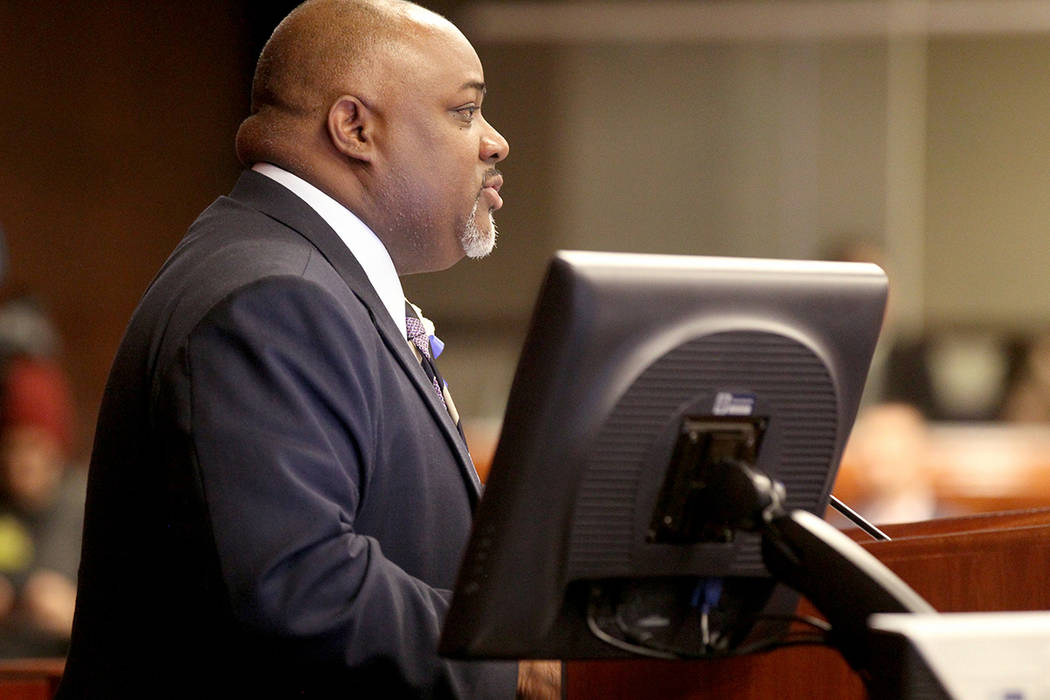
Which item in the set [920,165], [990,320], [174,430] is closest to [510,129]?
[920,165]

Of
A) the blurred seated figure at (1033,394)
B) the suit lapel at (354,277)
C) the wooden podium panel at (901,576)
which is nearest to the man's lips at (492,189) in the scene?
the suit lapel at (354,277)

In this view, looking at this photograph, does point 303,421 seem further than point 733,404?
Yes

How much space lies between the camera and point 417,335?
1.59 m

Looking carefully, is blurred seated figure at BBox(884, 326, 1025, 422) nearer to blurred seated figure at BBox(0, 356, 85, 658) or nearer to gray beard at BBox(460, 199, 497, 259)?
blurred seated figure at BBox(0, 356, 85, 658)

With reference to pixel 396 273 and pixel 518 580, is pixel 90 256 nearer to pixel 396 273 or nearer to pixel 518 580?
pixel 396 273

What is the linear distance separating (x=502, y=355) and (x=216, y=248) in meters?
4.38

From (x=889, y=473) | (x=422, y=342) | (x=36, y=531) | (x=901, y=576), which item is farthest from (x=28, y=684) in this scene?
(x=889, y=473)

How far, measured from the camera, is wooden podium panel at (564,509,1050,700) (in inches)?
45.1

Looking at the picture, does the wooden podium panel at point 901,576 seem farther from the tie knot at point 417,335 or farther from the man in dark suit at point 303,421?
the tie knot at point 417,335

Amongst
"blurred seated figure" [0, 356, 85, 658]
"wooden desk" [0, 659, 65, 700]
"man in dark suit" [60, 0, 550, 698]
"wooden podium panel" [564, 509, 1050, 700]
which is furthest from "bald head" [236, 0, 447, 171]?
"blurred seated figure" [0, 356, 85, 658]

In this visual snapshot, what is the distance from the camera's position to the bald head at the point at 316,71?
1.58 metres

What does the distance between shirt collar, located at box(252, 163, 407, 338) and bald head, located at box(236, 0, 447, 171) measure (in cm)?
4

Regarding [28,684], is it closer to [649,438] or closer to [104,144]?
[649,438]

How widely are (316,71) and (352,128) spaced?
0.08 metres
